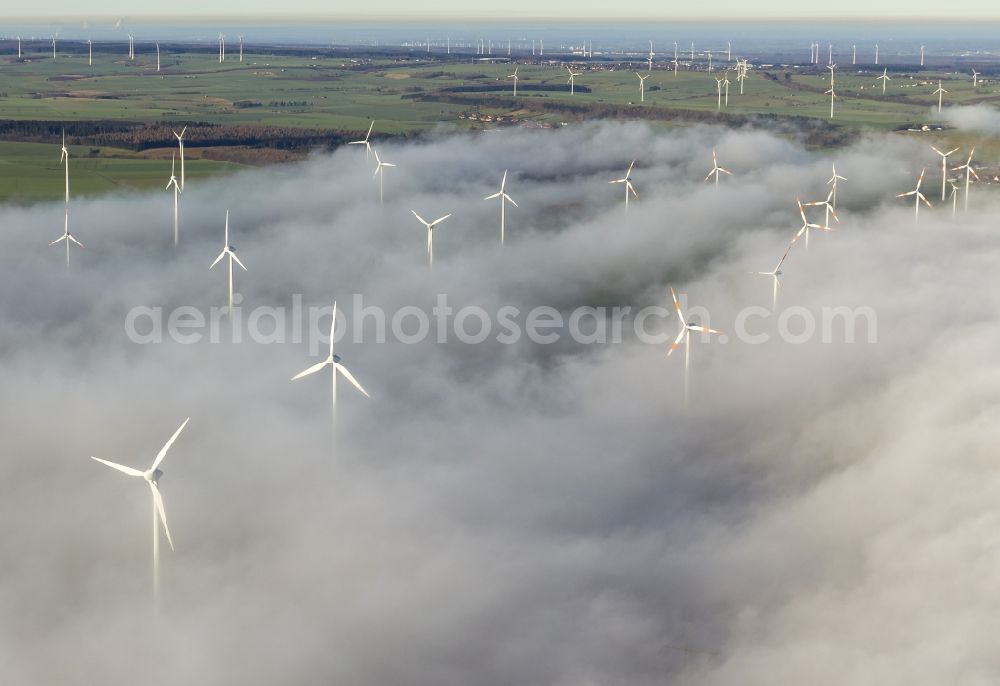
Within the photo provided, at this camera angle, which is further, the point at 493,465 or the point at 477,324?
the point at 477,324

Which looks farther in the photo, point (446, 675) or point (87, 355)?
point (87, 355)

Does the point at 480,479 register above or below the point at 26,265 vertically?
below

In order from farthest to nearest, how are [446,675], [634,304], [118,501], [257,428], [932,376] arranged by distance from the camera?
[634,304] → [932,376] → [257,428] → [118,501] → [446,675]

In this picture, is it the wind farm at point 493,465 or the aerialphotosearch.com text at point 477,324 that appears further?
the aerialphotosearch.com text at point 477,324

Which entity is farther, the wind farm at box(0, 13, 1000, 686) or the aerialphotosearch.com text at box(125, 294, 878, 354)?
the aerialphotosearch.com text at box(125, 294, 878, 354)

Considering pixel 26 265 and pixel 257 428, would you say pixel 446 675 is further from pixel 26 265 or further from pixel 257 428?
pixel 26 265

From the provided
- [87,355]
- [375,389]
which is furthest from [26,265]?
[375,389]

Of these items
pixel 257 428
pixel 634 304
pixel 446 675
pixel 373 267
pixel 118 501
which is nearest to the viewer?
pixel 446 675

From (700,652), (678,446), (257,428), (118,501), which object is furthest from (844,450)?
(118,501)

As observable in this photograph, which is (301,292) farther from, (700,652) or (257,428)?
(700,652)
